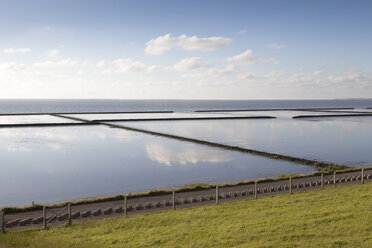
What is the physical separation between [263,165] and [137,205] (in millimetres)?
27218

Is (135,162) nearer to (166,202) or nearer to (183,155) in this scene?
(183,155)

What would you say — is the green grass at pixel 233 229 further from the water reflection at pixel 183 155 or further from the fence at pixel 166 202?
the water reflection at pixel 183 155

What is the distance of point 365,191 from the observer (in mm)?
25141

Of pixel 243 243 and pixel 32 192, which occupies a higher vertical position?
pixel 243 243

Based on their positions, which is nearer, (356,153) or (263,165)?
(263,165)

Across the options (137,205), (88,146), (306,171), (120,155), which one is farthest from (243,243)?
(88,146)

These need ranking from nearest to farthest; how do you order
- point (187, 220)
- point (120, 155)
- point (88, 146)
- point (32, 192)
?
point (187, 220) < point (32, 192) < point (120, 155) < point (88, 146)

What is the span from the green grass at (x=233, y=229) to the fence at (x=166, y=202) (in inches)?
60.2

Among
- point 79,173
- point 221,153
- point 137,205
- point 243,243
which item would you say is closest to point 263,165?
point 221,153

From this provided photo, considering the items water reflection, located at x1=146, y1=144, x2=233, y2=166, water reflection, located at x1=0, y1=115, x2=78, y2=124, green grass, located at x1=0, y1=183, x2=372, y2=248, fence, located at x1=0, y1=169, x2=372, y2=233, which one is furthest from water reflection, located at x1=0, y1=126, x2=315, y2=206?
water reflection, located at x1=0, y1=115, x2=78, y2=124

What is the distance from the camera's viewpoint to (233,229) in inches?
684

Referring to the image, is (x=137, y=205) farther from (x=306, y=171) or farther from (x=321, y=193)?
(x=306, y=171)

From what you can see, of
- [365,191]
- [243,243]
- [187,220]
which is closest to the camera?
[243,243]

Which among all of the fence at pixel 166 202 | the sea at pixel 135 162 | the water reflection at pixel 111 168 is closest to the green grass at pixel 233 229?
the fence at pixel 166 202
